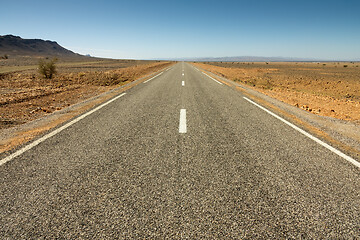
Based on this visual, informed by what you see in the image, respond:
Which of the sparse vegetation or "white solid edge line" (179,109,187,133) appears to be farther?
the sparse vegetation

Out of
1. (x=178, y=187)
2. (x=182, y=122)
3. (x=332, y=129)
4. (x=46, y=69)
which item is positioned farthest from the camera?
(x=46, y=69)

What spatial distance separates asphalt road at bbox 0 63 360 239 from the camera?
6.15 feet

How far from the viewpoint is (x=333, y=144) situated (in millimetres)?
3873

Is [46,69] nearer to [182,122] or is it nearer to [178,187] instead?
[182,122]

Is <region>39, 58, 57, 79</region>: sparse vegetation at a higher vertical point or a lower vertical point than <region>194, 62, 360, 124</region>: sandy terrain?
higher

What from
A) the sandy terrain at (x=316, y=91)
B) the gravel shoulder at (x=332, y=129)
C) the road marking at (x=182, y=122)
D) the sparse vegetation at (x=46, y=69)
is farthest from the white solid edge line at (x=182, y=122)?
the sparse vegetation at (x=46, y=69)

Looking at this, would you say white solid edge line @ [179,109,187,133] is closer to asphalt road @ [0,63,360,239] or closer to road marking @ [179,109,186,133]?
road marking @ [179,109,186,133]

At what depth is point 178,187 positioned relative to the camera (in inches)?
96.0

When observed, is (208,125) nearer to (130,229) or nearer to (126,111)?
(126,111)

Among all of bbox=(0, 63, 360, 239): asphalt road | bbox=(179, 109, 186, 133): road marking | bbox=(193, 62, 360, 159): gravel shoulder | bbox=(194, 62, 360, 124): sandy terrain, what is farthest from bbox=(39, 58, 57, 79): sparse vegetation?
bbox=(193, 62, 360, 159): gravel shoulder

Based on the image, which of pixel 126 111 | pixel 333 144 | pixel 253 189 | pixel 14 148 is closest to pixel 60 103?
pixel 126 111

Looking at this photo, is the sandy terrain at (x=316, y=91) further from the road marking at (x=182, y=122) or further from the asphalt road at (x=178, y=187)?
the road marking at (x=182, y=122)

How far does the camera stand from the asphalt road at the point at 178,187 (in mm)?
1874

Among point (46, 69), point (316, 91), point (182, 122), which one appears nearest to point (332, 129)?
point (182, 122)
